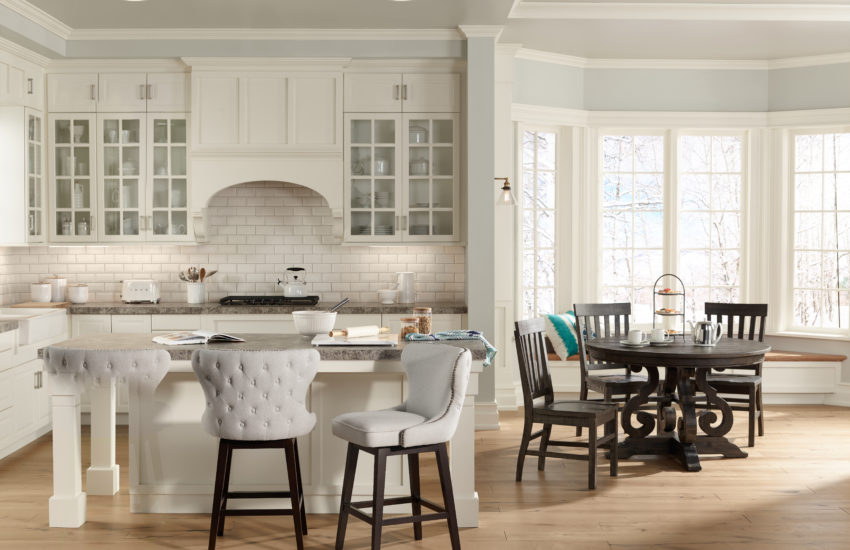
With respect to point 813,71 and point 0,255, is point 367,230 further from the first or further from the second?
point 813,71

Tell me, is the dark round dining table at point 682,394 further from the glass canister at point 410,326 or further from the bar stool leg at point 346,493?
the bar stool leg at point 346,493

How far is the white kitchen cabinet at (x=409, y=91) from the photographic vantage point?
6.45 metres

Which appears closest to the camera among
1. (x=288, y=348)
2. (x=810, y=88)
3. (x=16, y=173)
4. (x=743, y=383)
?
(x=288, y=348)

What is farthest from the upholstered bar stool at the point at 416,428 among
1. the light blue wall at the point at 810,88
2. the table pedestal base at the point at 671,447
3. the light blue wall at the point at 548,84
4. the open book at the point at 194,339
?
the light blue wall at the point at 810,88

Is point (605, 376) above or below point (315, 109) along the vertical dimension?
below

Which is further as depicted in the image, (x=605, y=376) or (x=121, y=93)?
(x=121, y=93)

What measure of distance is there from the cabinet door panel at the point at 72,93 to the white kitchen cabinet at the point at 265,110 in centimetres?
82

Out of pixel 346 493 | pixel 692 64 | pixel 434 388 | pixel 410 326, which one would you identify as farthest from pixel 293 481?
pixel 692 64

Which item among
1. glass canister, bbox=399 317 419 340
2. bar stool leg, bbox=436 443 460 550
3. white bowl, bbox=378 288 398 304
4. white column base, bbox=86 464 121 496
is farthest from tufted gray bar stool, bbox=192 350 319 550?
white bowl, bbox=378 288 398 304

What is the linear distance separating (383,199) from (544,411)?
2.43 meters

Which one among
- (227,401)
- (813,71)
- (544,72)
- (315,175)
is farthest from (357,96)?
(813,71)

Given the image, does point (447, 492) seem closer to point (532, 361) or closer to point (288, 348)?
point (288, 348)

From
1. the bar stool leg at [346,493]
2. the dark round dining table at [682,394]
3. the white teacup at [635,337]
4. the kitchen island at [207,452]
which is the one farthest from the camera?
the white teacup at [635,337]

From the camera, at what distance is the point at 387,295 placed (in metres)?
6.59
